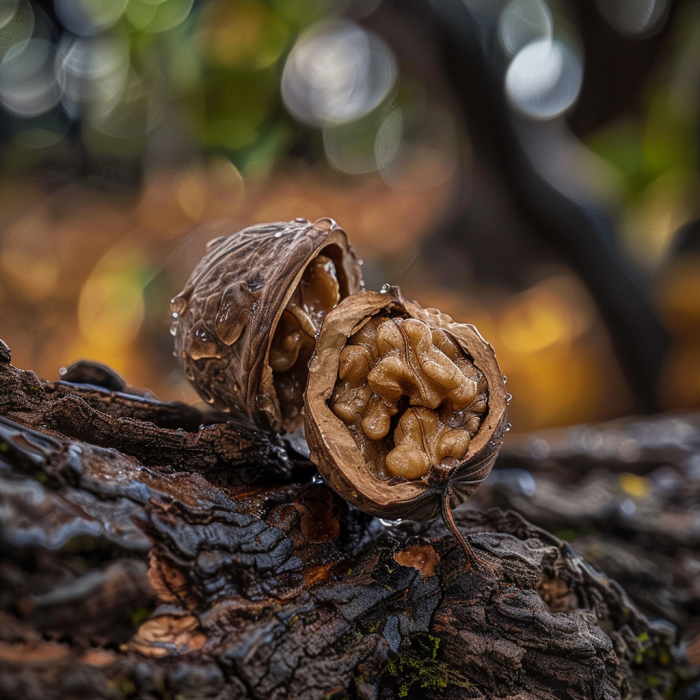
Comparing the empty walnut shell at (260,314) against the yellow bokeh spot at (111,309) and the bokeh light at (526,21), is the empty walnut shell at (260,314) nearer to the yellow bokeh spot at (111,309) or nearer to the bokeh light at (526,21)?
the yellow bokeh spot at (111,309)

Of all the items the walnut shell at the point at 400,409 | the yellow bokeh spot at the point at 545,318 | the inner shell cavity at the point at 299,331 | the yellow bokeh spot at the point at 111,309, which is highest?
the yellow bokeh spot at the point at 545,318

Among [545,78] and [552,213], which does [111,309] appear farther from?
[545,78]

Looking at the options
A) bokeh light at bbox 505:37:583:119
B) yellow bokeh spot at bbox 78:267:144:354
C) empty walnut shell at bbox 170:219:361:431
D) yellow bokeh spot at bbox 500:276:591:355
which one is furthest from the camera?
bokeh light at bbox 505:37:583:119

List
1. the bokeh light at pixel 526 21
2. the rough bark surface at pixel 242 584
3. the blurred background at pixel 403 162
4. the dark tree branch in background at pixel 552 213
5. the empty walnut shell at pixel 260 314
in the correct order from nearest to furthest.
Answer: the rough bark surface at pixel 242 584 < the empty walnut shell at pixel 260 314 < the blurred background at pixel 403 162 < the dark tree branch in background at pixel 552 213 < the bokeh light at pixel 526 21

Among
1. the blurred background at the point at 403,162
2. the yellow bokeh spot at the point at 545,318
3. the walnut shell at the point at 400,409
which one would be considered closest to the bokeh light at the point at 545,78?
Result: the blurred background at the point at 403,162

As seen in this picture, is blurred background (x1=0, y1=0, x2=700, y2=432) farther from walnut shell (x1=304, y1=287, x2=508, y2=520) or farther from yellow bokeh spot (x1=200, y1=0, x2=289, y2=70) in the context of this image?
walnut shell (x1=304, y1=287, x2=508, y2=520)

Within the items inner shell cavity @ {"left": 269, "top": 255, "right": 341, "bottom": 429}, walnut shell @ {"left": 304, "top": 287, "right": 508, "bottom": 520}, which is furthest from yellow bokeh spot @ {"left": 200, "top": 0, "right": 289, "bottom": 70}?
walnut shell @ {"left": 304, "top": 287, "right": 508, "bottom": 520}

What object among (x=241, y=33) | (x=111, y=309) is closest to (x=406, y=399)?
(x=111, y=309)
